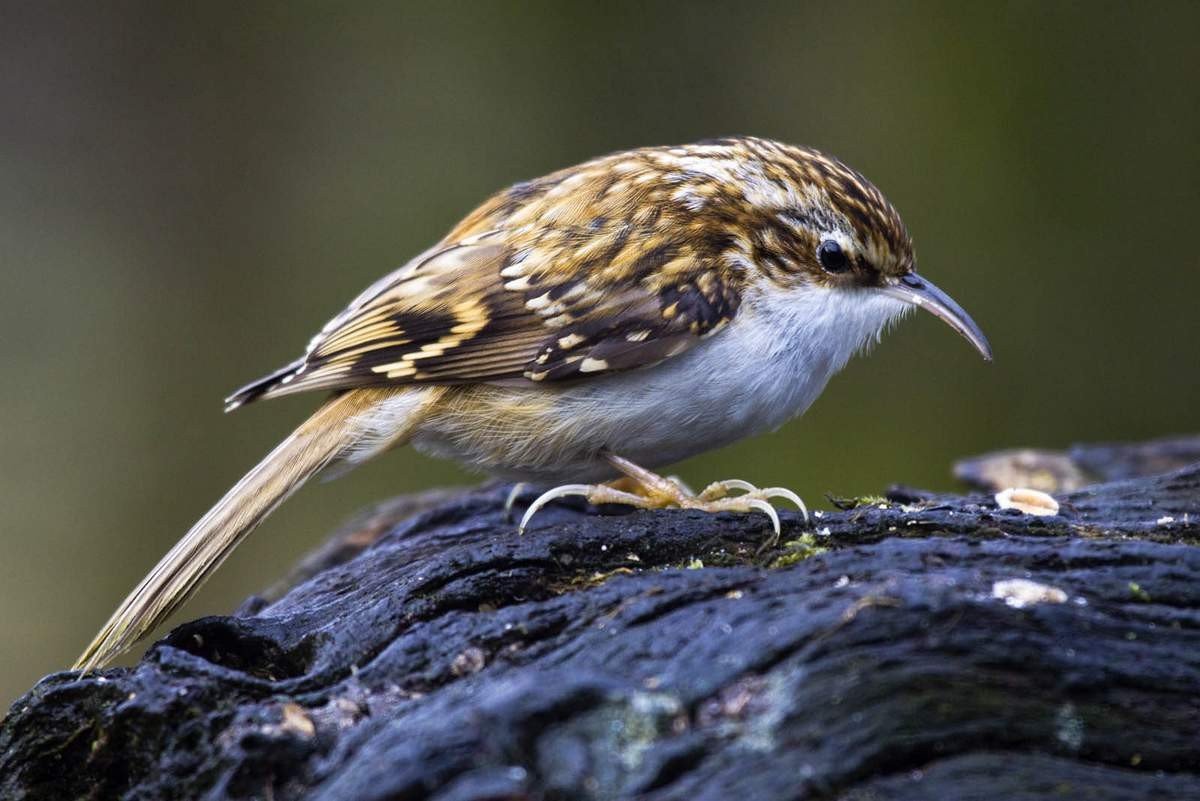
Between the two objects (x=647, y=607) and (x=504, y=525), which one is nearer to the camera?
(x=647, y=607)

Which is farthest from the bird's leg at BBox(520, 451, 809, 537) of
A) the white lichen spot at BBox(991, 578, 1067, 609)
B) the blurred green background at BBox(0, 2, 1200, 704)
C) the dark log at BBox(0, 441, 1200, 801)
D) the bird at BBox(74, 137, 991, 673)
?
the blurred green background at BBox(0, 2, 1200, 704)

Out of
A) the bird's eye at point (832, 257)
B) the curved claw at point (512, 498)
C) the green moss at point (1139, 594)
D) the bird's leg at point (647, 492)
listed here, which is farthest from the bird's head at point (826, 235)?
the green moss at point (1139, 594)

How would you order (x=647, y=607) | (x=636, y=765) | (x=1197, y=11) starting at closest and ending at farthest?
(x=636, y=765) → (x=647, y=607) → (x=1197, y=11)

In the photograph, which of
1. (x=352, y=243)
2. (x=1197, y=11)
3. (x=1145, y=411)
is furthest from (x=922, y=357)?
(x=352, y=243)

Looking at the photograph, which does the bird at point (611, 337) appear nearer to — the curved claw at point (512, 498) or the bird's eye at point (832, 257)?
the bird's eye at point (832, 257)

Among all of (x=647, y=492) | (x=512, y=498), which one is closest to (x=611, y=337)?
(x=647, y=492)

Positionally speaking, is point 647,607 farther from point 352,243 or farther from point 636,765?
point 352,243

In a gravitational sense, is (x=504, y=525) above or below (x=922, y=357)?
above
